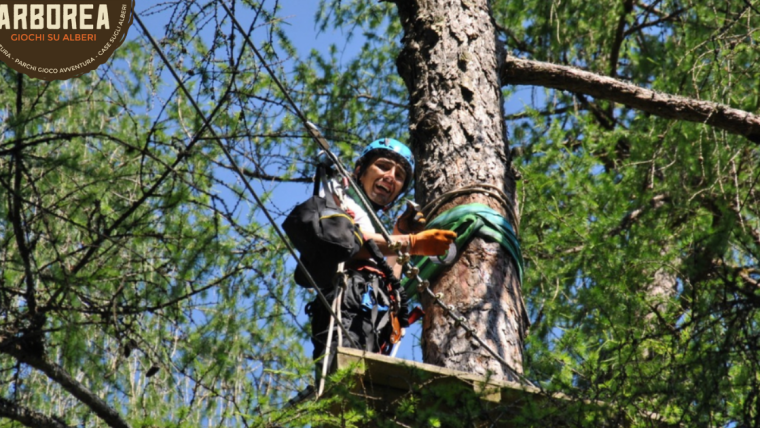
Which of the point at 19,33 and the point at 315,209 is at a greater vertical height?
the point at 19,33

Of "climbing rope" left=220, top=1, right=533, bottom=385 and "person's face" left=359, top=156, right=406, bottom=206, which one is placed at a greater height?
"person's face" left=359, top=156, right=406, bottom=206

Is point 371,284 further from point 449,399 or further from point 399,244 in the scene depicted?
point 449,399

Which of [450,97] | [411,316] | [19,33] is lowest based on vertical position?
[411,316]

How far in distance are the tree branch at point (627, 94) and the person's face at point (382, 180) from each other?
699 millimetres

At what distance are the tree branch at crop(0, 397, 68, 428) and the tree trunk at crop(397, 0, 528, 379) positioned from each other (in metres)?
1.53

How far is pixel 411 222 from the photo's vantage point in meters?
3.72

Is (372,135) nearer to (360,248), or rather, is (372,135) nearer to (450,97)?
(450,97)

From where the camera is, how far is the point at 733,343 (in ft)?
7.98

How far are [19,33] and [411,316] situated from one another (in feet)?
8.99

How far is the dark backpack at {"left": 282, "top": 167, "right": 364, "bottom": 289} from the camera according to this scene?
11.0ft

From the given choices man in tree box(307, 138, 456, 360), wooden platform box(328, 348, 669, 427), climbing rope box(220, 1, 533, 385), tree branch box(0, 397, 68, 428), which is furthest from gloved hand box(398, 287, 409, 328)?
tree branch box(0, 397, 68, 428)

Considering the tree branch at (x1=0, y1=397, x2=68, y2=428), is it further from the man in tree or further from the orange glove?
the orange glove

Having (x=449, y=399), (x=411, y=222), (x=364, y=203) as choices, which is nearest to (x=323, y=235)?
(x=364, y=203)

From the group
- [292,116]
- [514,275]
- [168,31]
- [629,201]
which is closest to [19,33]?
[168,31]
